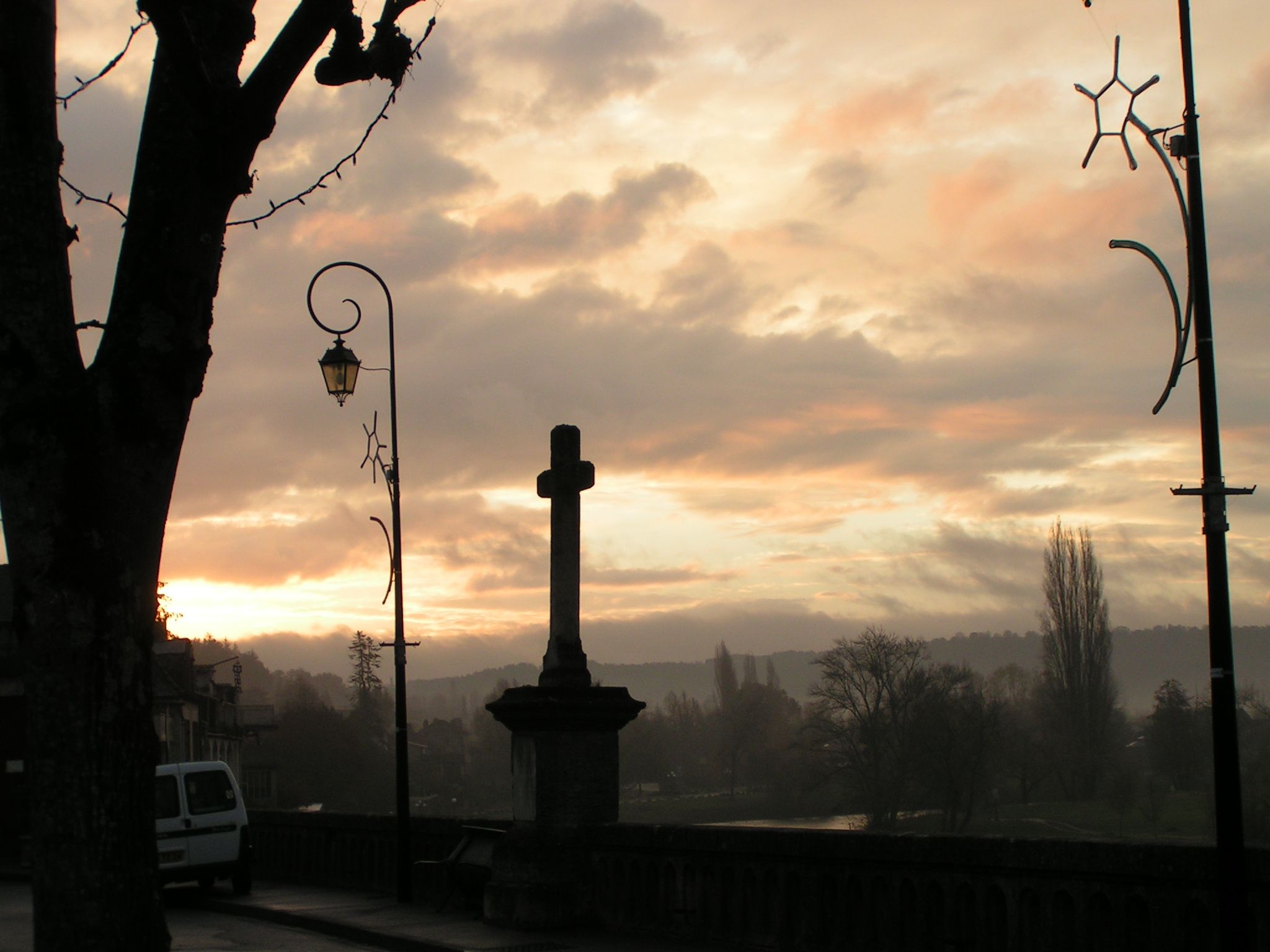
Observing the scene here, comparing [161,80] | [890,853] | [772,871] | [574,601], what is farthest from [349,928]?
[161,80]

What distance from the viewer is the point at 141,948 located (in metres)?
4.96

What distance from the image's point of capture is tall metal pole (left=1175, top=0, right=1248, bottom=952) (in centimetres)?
661

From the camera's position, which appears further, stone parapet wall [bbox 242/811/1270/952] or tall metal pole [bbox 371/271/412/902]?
tall metal pole [bbox 371/271/412/902]

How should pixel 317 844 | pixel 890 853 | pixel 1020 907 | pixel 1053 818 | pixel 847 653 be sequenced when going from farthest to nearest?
A: pixel 1053 818 → pixel 847 653 → pixel 317 844 → pixel 890 853 → pixel 1020 907

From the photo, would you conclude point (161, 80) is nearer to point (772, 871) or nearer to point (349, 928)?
point (772, 871)

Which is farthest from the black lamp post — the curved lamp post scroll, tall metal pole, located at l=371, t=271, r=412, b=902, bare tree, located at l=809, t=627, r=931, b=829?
bare tree, located at l=809, t=627, r=931, b=829

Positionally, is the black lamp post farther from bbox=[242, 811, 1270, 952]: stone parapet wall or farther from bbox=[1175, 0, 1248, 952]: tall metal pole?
bbox=[1175, 0, 1248, 952]: tall metal pole

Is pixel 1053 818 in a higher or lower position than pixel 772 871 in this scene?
lower

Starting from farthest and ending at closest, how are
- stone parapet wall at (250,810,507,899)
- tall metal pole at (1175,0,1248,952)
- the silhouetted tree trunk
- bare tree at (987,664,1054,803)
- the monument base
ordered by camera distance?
bare tree at (987,664,1054,803) < stone parapet wall at (250,810,507,899) < the monument base < tall metal pole at (1175,0,1248,952) < the silhouetted tree trunk

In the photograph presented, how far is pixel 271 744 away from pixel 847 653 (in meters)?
39.1

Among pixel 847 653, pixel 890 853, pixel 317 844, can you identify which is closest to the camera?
pixel 890 853

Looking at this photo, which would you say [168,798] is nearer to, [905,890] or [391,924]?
[391,924]

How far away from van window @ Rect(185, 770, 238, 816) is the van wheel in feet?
2.67

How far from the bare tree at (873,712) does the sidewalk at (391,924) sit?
2432 inches
